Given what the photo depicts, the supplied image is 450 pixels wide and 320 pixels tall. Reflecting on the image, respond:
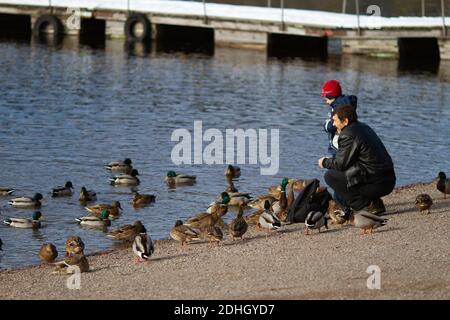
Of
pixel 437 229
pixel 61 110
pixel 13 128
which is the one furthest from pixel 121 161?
pixel 437 229

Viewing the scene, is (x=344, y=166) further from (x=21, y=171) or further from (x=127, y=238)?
(x=21, y=171)

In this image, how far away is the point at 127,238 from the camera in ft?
63.6

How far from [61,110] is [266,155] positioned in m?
7.38

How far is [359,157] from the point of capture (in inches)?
664

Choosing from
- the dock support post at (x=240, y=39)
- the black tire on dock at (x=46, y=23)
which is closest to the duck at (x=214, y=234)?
the dock support post at (x=240, y=39)

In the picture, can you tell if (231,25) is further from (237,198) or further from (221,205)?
(221,205)

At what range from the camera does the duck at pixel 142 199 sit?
22.2m

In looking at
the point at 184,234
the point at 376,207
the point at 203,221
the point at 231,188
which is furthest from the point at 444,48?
the point at 184,234

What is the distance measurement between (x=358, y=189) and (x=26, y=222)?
590cm

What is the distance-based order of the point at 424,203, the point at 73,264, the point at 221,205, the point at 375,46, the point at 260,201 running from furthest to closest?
the point at 375,46 < the point at 260,201 < the point at 221,205 < the point at 424,203 < the point at 73,264

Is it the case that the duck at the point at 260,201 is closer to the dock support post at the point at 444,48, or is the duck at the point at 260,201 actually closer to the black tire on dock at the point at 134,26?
the dock support post at the point at 444,48

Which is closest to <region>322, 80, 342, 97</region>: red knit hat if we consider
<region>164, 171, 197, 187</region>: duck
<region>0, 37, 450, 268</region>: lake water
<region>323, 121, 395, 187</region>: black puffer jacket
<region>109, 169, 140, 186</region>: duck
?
<region>323, 121, 395, 187</region>: black puffer jacket

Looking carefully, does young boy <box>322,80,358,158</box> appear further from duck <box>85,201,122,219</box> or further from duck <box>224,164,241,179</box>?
duck <box>224,164,241,179</box>

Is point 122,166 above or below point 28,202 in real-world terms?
above
